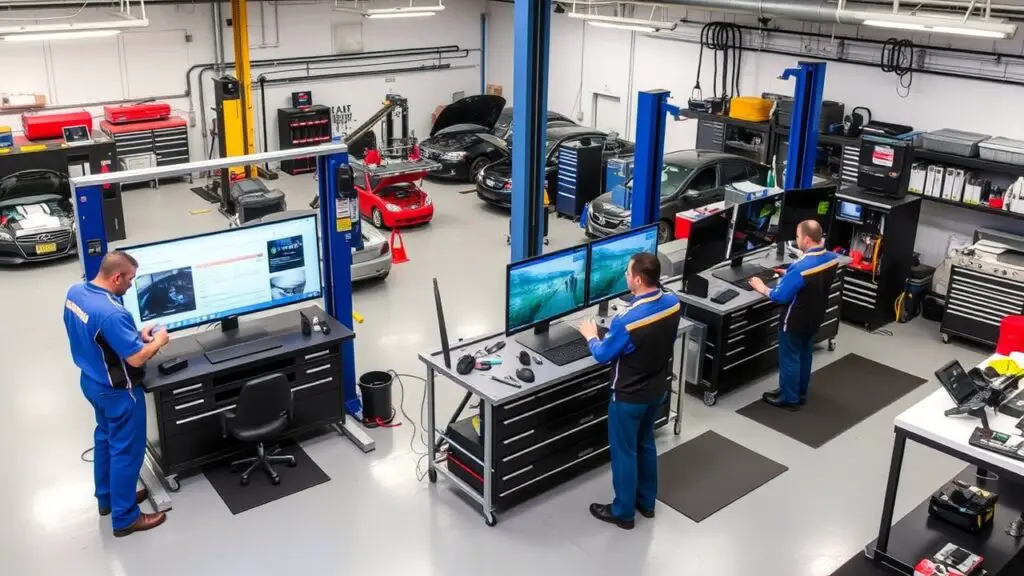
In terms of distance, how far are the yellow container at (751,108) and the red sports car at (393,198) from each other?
4.12m

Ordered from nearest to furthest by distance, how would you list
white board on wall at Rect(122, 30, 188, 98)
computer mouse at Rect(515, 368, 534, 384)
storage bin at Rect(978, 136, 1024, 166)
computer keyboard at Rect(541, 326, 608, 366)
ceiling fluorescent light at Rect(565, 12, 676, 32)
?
1. computer mouse at Rect(515, 368, 534, 384)
2. computer keyboard at Rect(541, 326, 608, 366)
3. storage bin at Rect(978, 136, 1024, 166)
4. ceiling fluorescent light at Rect(565, 12, 676, 32)
5. white board on wall at Rect(122, 30, 188, 98)

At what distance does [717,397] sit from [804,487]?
1347 millimetres

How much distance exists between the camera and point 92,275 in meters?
5.54

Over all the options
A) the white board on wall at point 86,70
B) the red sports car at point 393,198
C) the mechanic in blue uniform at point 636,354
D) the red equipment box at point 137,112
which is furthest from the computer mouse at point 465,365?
the white board on wall at point 86,70

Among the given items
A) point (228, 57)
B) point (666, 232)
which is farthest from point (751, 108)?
point (228, 57)

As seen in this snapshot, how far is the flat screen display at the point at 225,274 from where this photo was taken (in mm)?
5715

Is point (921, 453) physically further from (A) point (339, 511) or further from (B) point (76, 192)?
(B) point (76, 192)

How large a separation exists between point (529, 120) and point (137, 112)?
28.5ft

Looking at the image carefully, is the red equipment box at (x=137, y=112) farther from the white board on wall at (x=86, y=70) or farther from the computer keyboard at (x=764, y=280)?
the computer keyboard at (x=764, y=280)

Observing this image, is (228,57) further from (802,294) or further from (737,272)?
(802,294)

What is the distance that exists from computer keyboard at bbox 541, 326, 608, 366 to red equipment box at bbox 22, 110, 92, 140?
846 centimetres

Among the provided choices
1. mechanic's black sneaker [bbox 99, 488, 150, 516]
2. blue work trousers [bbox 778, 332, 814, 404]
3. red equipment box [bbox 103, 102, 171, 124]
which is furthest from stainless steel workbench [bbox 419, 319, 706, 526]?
red equipment box [bbox 103, 102, 171, 124]

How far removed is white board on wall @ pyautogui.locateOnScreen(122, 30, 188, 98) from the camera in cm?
1348

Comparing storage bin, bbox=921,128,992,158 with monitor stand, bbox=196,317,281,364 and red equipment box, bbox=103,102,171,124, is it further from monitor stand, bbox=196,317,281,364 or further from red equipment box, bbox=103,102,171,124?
red equipment box, bbox=103,102,171,124
